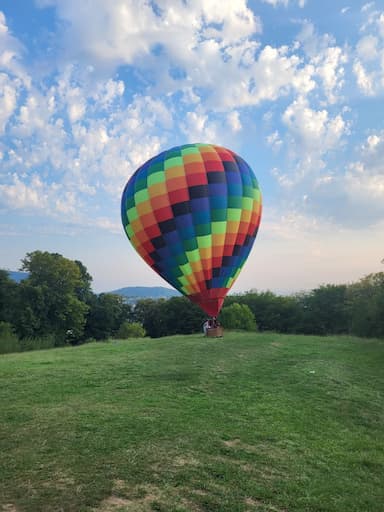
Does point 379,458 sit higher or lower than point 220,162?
lower

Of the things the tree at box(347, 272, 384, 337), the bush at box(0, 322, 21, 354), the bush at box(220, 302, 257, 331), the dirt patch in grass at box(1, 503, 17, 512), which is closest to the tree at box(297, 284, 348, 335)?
the tree at box(347, 272, 384, 337)

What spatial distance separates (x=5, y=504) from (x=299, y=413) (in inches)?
248

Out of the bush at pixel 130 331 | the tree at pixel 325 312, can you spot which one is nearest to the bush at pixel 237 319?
the bush at pixel 130 331

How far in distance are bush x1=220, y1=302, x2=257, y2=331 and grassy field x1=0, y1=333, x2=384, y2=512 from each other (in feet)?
92.4

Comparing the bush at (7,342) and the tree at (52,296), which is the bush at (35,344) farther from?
the tree at (52,296)

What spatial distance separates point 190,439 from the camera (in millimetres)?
7008

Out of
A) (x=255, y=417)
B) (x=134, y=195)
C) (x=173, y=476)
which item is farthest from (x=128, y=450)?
(x=134, y=195)

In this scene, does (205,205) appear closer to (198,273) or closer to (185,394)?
(198,273)

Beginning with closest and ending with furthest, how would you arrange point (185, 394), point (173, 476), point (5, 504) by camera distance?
point (5, 504)
point (173, 476)
point (185, 394)

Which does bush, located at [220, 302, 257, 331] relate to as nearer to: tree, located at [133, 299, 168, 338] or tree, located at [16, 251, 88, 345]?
tree, located at [16, 251, 88, 345]

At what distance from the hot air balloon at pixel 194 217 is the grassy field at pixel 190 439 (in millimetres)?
5831

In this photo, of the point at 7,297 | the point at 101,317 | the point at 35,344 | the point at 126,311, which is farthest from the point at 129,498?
the point at 126,311

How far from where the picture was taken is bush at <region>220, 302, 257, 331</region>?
41.9 metres

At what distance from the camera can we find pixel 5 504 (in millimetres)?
4625
